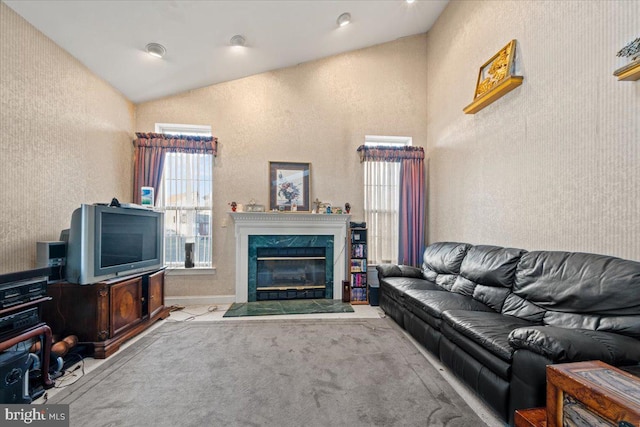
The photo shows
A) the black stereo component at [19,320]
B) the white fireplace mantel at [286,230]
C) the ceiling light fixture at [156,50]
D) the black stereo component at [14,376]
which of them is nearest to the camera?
the black stereo component at [14,376]

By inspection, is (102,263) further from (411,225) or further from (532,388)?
(411,225)

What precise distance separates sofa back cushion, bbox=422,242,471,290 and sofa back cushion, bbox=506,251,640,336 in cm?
86

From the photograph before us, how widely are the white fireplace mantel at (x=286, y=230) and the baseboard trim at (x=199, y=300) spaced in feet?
0.59

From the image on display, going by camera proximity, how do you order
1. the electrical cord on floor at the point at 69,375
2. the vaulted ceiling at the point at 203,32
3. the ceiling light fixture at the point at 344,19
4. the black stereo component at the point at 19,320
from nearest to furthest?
the black stereo component at the point at 19,320, the electrical cord on floor at the point at 69,375, the vaulted ceiling at the point at 203,32, the ceiling light fixture at the point at 344,19

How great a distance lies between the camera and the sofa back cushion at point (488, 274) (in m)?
2.27

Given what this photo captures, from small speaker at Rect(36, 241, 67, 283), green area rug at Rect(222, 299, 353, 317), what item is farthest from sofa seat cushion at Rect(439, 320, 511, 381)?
small speaker at Rect(36, 241, 67, 283)

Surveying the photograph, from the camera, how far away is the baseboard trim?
377cm

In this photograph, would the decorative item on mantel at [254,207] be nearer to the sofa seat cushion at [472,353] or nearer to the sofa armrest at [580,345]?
the sofa seat cushion at [472,353]

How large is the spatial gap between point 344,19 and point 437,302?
364cm

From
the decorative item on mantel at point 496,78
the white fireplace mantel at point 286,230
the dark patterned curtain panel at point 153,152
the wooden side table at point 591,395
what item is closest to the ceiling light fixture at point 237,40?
the dark patterned curtain panel at point 153,152

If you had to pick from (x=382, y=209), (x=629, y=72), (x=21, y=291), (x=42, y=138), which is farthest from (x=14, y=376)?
(x=629, y=72)

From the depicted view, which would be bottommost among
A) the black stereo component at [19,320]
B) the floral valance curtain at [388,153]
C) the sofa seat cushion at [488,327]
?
the sofa seat cushion at [488,327]

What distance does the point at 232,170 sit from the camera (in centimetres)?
400

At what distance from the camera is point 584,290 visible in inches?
65.6
